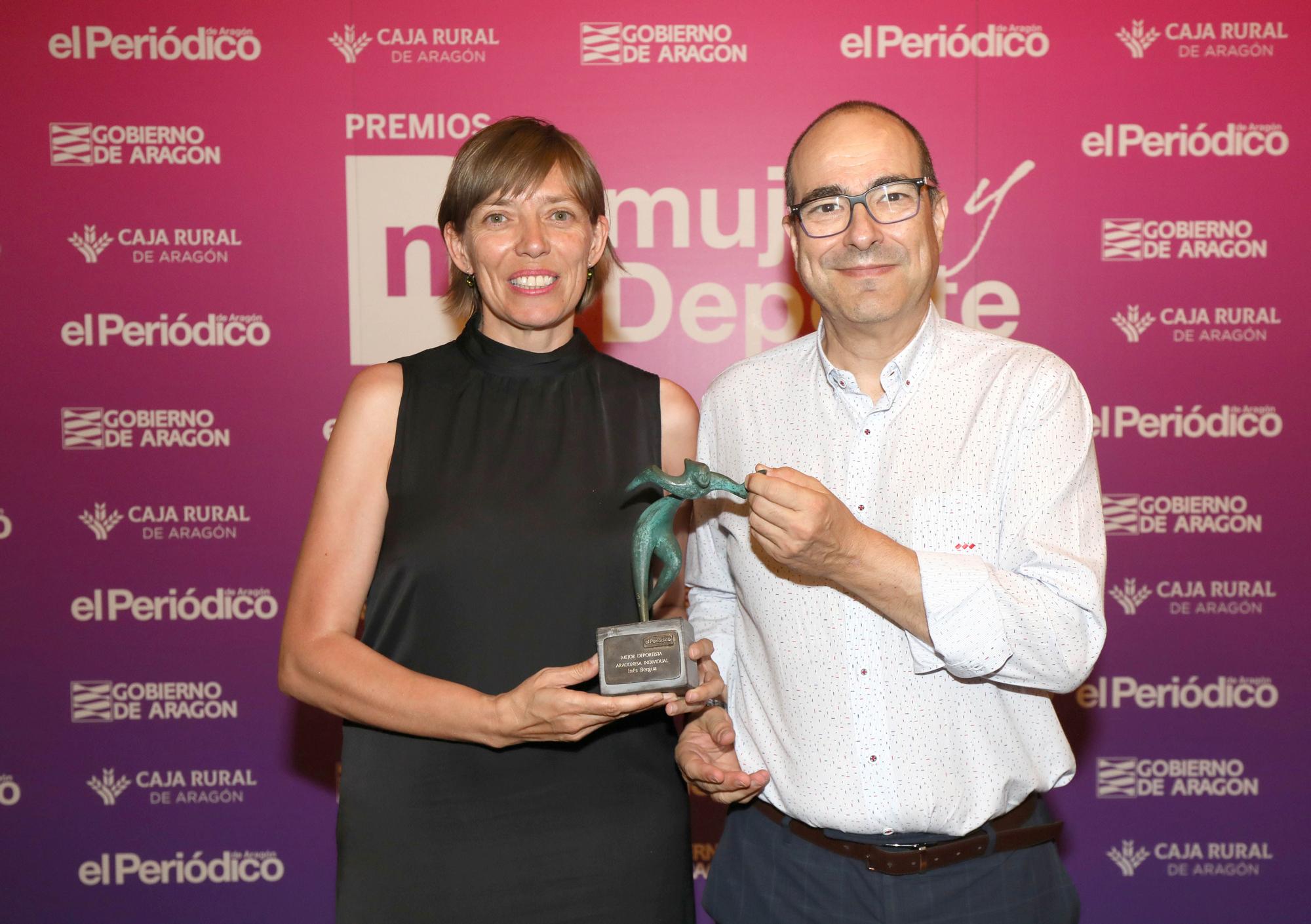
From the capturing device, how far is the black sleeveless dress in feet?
6.06

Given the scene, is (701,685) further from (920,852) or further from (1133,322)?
(1133,322)

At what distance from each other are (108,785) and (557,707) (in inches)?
107

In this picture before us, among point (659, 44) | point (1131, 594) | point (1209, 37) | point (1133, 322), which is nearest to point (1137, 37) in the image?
point (1209, 37)

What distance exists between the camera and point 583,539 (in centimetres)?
187

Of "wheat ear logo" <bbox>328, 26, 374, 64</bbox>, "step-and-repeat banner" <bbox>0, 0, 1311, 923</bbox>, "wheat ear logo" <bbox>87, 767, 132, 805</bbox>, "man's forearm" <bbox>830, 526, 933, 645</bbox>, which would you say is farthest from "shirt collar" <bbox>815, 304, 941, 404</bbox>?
"wheat ear logo" <bbox>87, 767, 132, 805</bbox>

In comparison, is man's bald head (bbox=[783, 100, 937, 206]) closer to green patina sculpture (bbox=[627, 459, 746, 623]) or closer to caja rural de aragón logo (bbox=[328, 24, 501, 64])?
green patina sculpture (bbox=[627, 459, 746, 623])

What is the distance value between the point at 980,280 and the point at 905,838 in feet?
7.33

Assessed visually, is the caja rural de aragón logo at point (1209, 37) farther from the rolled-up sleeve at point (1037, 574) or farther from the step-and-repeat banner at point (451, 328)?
the rolled-up sleeve at point (1037, 574)

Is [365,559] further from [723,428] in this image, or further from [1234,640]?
[1234,640]

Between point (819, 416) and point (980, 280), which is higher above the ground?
point (980, 280)

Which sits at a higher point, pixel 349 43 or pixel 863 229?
pixel 349 43

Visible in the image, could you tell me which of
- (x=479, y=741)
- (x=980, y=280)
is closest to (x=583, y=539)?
(x=479, y=741)

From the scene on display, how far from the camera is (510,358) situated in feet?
6.64

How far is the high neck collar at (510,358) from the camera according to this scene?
202 cm
